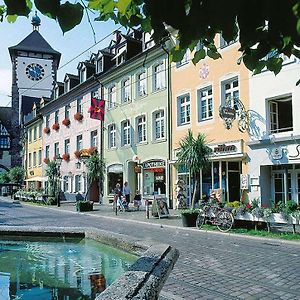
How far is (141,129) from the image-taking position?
28.9m

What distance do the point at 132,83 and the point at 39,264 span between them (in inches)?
894

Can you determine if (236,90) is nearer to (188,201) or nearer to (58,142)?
(188,201)

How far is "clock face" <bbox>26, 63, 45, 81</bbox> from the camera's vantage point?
66.1 metres

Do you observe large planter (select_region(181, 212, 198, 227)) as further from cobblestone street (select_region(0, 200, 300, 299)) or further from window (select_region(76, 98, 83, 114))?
window (select_region(76, 98, 83, 114))

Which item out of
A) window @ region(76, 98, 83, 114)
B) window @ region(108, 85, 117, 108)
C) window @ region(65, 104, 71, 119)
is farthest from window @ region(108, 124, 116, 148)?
window @ region(65, 104, 71, 119)

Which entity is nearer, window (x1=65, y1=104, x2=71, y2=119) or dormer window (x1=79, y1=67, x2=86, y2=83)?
dormer window (x1=79, y1=67, x2=86, y2=83)

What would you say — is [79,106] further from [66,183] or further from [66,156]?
[66,183]

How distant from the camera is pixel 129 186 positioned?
29.5 metres

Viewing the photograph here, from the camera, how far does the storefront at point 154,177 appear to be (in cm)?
2611

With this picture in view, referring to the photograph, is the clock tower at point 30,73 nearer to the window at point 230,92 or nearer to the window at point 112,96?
the window at point 112,96

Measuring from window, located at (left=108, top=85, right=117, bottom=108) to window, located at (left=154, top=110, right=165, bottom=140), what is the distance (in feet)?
18.7

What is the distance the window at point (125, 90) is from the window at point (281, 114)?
13466mm

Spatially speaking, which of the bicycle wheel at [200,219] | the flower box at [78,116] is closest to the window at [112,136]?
the flower box at [78,116]

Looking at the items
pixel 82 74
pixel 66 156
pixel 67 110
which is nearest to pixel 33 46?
pixel 67 110
